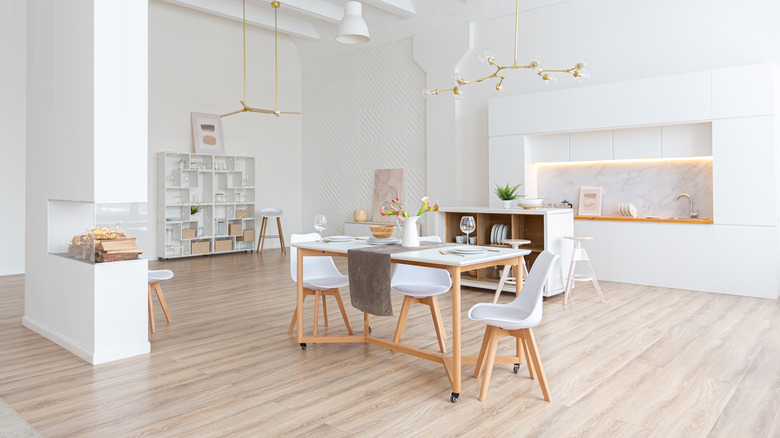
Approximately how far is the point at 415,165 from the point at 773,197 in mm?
5262

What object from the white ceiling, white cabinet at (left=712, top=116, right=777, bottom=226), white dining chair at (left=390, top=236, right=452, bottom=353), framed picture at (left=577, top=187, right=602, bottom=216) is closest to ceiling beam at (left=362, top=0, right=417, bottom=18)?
the white ceiling

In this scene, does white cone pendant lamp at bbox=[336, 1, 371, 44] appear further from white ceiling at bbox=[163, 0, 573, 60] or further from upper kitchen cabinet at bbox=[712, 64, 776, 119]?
upper kitchen cabinet at bbox=[712, 64, 776, 119]

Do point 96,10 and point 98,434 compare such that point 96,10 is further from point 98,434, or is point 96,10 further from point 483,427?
point 483,427

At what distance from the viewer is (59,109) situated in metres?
4.16

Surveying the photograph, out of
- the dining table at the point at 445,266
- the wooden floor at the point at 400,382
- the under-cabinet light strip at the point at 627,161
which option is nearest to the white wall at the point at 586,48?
the under-cabinet light strip at the point at 627,161

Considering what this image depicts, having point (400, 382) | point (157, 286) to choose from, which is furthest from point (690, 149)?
point (157, 286)

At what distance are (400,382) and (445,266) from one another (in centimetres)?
80

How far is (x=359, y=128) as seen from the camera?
1038 cm

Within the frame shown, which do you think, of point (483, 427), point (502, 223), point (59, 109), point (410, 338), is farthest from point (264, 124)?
point (483, 427)

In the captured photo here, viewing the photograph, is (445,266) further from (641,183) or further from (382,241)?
(641,183)

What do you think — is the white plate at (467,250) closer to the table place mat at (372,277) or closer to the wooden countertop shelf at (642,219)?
the table place mat at (372,277)

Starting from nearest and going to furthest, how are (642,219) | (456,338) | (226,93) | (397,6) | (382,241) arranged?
1. (456,338)
2. (382,241)
3. (642,219)
4. (397,6)
5. (226,93)

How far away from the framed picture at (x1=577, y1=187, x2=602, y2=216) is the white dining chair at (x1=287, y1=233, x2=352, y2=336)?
4.11m

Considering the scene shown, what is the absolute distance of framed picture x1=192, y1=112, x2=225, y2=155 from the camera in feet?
31.9
